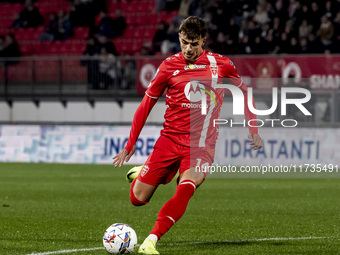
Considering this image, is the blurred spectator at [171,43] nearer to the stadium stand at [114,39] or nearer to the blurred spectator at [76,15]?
the stadium stand at [114,39]

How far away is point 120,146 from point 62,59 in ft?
10.1

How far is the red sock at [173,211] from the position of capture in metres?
6.49

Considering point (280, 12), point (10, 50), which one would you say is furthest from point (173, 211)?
point (10, 50)

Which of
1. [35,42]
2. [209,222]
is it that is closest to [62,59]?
[35,42]

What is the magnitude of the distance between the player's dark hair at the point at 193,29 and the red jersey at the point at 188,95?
367 millimetres

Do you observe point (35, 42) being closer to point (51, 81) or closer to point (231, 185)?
point (51, 81)

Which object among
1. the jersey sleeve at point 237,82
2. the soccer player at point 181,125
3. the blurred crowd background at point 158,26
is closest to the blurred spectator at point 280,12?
the blurred crowd background at point 158,26

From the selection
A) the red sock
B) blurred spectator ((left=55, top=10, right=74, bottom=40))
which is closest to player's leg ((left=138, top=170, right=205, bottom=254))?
the red sock

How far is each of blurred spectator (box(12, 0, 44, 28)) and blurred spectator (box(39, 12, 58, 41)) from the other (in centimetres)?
88

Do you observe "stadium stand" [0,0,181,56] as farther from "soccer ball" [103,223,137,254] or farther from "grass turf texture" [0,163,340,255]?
"soccer ball" [103,223,137,254]

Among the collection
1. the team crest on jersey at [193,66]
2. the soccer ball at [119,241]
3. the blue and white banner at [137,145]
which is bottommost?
the blue and white banner at [137,145]

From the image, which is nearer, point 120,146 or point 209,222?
point 209,222

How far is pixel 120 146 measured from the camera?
1848 cm

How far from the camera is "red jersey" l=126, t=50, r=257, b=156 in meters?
6.87
